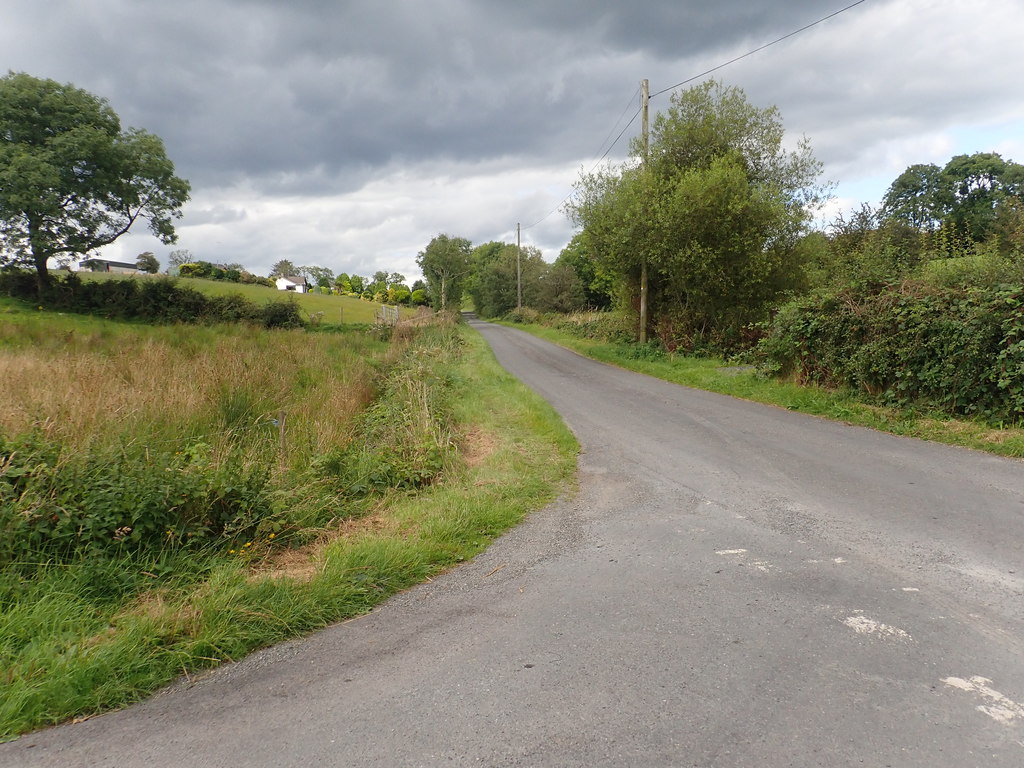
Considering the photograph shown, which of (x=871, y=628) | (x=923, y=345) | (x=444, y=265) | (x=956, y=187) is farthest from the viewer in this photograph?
(x=444, y=265)

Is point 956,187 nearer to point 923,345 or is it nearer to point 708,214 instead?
point 708,214

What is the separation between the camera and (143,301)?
119 ft

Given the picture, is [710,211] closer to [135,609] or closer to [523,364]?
[523,364]

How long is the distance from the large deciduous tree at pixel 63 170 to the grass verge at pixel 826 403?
35.3m

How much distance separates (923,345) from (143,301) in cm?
4049

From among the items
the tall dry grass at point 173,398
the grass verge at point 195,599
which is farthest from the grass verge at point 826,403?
the tall dry grass at point 173,398

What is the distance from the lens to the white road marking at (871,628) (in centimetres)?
328

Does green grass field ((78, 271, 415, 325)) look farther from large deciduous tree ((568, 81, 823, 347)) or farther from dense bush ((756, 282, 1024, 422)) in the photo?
dense bush ((756, 282, 1024, 422))

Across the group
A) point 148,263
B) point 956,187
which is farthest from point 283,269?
point 956,187

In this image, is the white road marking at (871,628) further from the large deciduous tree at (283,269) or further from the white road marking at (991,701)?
the large deciduous tree at (283,269)

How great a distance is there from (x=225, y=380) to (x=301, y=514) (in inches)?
211

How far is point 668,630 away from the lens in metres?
3.39

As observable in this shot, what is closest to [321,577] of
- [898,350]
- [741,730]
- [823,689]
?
[741,730]

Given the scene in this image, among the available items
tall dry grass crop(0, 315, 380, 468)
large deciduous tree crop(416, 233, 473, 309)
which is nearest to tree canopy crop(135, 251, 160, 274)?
large deciduous tree crop(416, 233, 473, 309)
